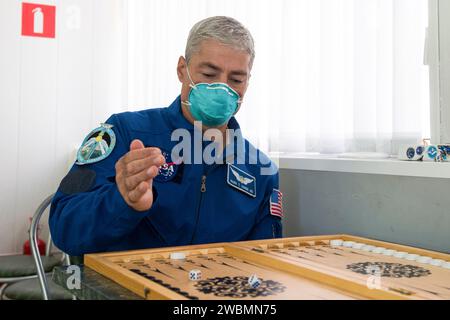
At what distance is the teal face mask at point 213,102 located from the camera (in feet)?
5.09

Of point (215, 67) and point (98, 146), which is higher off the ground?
point (215, 67)

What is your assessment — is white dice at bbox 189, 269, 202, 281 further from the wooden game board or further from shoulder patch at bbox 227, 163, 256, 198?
shoulder patch at bbox 227, 163, 256, 198

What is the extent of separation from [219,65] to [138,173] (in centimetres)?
65

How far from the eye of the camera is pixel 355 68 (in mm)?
1746

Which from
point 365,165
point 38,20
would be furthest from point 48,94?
point 365,165

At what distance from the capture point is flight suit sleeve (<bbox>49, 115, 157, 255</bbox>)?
120 cm

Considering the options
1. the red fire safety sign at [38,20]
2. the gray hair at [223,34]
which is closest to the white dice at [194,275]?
the gray hair at [223,34]

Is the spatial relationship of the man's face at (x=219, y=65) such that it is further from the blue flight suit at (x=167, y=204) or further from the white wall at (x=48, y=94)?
the white wall at (x=48, y=94)

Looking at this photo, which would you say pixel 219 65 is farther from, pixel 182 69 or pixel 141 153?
pixel 141 153

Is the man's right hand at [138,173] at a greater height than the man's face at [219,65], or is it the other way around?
the man's face at [219,65]

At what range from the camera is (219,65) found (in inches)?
62.1

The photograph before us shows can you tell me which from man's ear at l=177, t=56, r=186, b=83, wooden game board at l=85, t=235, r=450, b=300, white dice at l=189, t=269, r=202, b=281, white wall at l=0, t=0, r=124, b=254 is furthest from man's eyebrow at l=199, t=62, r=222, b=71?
white wall at l=0, t=0, r=124, b=254

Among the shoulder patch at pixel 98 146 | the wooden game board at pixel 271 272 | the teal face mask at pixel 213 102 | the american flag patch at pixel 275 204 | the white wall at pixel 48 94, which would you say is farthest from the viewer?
the white wall at pixel 48 94

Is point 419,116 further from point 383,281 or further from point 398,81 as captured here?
point 383,281
